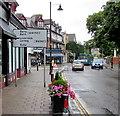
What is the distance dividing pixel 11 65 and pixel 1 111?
8267 mm

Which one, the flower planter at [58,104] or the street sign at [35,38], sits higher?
the street sign at [35,38]

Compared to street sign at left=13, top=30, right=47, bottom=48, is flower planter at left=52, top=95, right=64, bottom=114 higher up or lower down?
lower down

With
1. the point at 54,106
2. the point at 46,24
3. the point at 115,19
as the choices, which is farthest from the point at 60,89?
the point at 46,24

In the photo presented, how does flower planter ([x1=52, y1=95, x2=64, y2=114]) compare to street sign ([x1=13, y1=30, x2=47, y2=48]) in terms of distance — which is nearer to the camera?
flower planter ([x1=52, y1=95, x2=64, y2=114])

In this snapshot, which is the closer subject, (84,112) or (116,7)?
(84,112)

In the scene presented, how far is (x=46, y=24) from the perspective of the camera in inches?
2254

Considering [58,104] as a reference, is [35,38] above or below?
above

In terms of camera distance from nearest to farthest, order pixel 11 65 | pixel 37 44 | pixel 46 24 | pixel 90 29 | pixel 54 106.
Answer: pixel 54 106 < pixel 37 44 < pixel 11 65 < pixel 90 29 < pixel 46 24

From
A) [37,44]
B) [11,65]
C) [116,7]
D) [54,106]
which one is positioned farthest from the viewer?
[116,7]

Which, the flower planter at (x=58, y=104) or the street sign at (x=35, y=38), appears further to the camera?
the street sign at (x=35, y=38)

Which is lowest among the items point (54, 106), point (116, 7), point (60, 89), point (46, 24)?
point (54, 106)

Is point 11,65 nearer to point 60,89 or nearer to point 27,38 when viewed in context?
point 27,38

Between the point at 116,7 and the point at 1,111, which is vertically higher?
the point at 116,7

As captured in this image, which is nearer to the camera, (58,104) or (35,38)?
(58,104)
